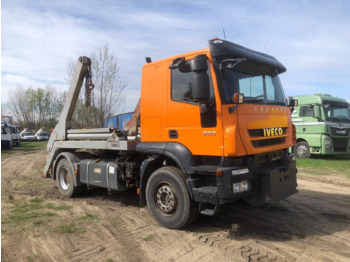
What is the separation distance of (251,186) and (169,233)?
1491 millimetres

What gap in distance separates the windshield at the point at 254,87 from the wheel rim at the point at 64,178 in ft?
16.8

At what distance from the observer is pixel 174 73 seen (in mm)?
4789

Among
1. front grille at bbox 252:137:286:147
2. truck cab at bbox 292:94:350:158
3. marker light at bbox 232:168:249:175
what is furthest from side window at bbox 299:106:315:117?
marker light at bbox 232:168:249:175

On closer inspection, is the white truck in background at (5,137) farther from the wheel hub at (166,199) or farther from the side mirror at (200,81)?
the side mirror at (200,81)

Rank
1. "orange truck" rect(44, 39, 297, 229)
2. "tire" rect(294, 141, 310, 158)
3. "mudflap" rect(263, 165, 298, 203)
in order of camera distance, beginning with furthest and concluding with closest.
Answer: "tire" rect(294, 141, 310, 158), "mudflap" rect(263, 165, 298, 203), "orange truck" rect(44, 39, 297, 229)

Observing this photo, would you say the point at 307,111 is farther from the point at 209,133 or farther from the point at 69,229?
the point at 69,229

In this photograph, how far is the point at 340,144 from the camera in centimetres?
1284

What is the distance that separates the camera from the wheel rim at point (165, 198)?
467 centimetres

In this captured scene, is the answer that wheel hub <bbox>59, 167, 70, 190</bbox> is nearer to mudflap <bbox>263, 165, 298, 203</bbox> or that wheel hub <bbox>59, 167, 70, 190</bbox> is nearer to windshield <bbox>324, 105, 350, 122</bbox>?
mudflap <bbox>263, 165, 298, 203</bbox>

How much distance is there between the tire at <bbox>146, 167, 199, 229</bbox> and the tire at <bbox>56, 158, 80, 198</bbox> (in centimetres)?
281

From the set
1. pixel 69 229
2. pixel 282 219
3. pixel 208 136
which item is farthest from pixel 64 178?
pixel 282 219

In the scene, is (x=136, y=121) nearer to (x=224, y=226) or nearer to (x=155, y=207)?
(x=155, y=207)

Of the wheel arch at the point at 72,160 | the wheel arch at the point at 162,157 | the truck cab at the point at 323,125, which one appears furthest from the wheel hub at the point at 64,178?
the truck cab at the point at 323,125

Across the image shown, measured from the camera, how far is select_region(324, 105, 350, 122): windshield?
12.9 meters
